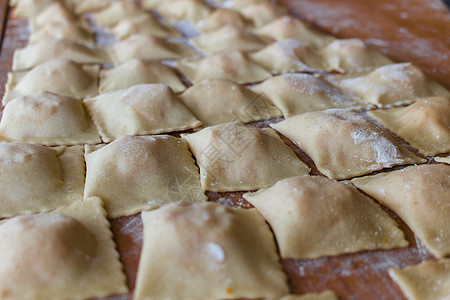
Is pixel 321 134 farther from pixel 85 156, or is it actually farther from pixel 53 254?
pixel 53 254

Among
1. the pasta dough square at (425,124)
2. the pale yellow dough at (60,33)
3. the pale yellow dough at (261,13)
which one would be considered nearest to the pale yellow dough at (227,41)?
the pale yellow dough at (261,13)

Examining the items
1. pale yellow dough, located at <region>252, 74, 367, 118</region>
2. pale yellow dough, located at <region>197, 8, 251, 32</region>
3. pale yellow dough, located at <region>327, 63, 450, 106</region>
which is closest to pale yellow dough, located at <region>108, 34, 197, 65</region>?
pale yellow dough, located at <region>197, 8, 251, 32</region>

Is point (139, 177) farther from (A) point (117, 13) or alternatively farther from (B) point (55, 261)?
(A) point (117, 13)

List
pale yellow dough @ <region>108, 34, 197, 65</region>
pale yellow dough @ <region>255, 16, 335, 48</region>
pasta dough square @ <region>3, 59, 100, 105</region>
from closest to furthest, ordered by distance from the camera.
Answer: pasta dough square @ <region>3, 59, 100, 105</region>
pale yellow dough @ <region>108, 34, 197, 65</region>
pale yellow dough @ <region>255, 16, 335, 48</region>

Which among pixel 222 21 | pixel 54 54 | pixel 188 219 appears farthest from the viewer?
pixel 222 21

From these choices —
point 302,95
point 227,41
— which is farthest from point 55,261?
point 227,41

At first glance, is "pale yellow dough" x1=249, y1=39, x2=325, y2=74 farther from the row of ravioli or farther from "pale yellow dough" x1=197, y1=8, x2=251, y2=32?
the row of ravioli
